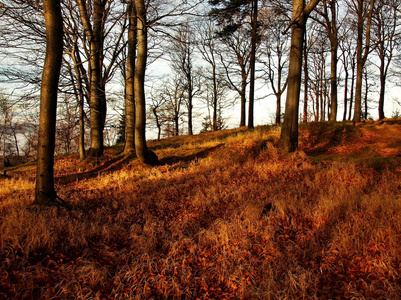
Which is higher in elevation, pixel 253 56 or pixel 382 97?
pixel 253 56

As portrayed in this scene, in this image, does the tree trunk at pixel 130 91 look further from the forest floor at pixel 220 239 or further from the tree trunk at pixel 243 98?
the tree trunk at pixel 243 98

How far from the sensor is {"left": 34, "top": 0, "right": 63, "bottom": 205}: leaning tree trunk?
5082 mm

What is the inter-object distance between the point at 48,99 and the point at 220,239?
4.68m

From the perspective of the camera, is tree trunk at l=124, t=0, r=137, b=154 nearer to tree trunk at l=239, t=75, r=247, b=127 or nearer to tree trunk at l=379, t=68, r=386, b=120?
tree trunk at l=239, t=75, r=247, b=127

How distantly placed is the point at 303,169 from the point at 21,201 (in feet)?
25.7

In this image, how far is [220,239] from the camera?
3.77 m

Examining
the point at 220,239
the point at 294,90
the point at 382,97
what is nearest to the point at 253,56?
the point at 294,90

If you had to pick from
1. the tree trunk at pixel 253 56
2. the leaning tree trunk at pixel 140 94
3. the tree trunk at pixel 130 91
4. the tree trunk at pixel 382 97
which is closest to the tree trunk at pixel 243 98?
the tree trunk at pixel 253 56

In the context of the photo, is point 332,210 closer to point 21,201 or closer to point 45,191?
point 45,191

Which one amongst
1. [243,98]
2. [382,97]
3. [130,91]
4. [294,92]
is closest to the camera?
[294,92]

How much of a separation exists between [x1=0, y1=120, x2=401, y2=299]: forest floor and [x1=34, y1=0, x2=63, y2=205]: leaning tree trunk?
572mm

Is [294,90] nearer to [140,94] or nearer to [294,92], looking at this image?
[294,92]

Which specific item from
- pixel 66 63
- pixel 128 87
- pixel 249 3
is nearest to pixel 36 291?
pixel 128 87

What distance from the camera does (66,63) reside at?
35.3 ft
